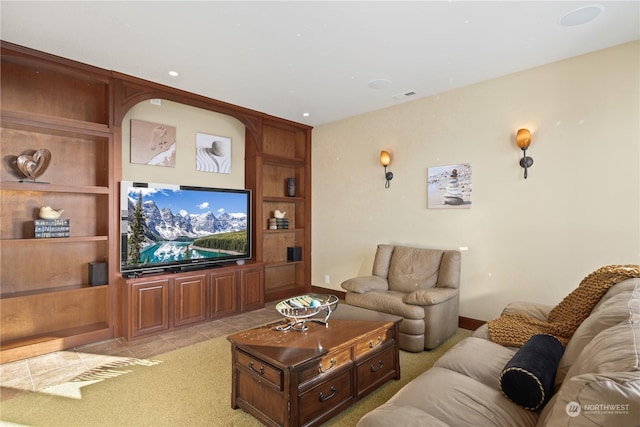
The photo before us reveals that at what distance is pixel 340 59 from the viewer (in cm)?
309

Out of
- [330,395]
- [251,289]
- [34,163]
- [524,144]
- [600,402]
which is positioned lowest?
[330,395]

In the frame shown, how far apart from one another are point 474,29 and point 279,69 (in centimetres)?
178

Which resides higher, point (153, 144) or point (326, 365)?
point (153, 144)

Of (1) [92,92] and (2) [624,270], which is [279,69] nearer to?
(1) [92,92]

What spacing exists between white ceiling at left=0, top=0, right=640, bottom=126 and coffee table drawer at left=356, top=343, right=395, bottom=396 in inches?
98.3

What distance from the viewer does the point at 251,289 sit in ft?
14.4

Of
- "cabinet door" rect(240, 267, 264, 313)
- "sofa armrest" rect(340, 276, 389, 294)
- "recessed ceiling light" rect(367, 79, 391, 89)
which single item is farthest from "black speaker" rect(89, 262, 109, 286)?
"recessed ceiling light" rect(367, 79, 391, 89)

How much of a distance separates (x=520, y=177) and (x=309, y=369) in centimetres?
291

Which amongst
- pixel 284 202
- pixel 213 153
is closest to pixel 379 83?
pixel 213 153

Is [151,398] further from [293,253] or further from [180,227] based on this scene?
[293,253]

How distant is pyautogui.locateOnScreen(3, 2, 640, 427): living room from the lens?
9.50ft

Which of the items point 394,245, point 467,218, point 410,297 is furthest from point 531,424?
point 394,245

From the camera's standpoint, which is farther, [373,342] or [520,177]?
[520,177]

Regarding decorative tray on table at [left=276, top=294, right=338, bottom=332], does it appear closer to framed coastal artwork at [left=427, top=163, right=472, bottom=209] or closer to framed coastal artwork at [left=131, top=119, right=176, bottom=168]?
framed coastal artwork at [left=427, top=163, right=472, bottom=209]
